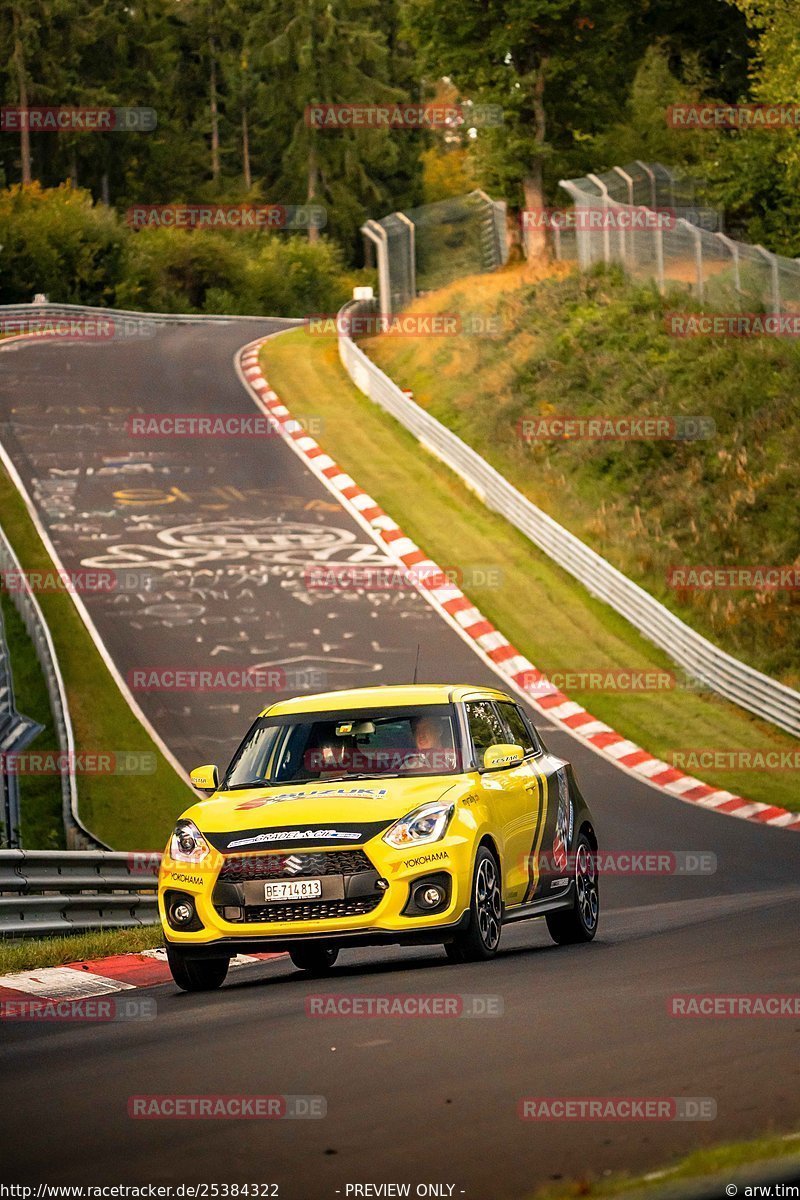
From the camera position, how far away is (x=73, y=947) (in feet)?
38.5

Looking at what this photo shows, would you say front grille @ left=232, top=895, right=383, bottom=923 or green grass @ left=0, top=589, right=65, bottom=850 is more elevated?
front grille @ left=232, top=895, right=383, bottom=923

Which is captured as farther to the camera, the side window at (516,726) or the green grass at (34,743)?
the green grass at (34,743)

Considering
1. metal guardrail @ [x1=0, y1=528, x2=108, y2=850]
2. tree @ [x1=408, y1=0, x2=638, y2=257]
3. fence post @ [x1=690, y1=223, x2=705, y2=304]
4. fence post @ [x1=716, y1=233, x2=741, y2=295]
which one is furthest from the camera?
tree @ [x1=408, y1=0, x2=638, y2=257]

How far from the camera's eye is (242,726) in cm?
2338

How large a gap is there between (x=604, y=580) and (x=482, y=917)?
63.0 ft

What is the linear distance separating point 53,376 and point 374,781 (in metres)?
35.4

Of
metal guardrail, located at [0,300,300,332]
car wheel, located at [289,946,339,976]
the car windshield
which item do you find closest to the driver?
the car windshield

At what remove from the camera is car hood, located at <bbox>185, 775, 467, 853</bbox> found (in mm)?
9875

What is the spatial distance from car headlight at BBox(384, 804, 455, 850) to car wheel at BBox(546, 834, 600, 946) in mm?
1840

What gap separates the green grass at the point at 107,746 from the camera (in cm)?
2058

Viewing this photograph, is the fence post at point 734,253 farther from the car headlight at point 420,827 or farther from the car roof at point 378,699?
the car headlight at point 420,827

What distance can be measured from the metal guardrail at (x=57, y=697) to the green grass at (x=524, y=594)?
717cm

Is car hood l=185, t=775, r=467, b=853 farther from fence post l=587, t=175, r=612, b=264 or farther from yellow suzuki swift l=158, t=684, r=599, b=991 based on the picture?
fence post l=587, t=175, r=612, b=264

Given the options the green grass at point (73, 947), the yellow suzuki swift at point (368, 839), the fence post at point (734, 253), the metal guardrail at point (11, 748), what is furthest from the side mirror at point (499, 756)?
the fence post at point (734, 253)
